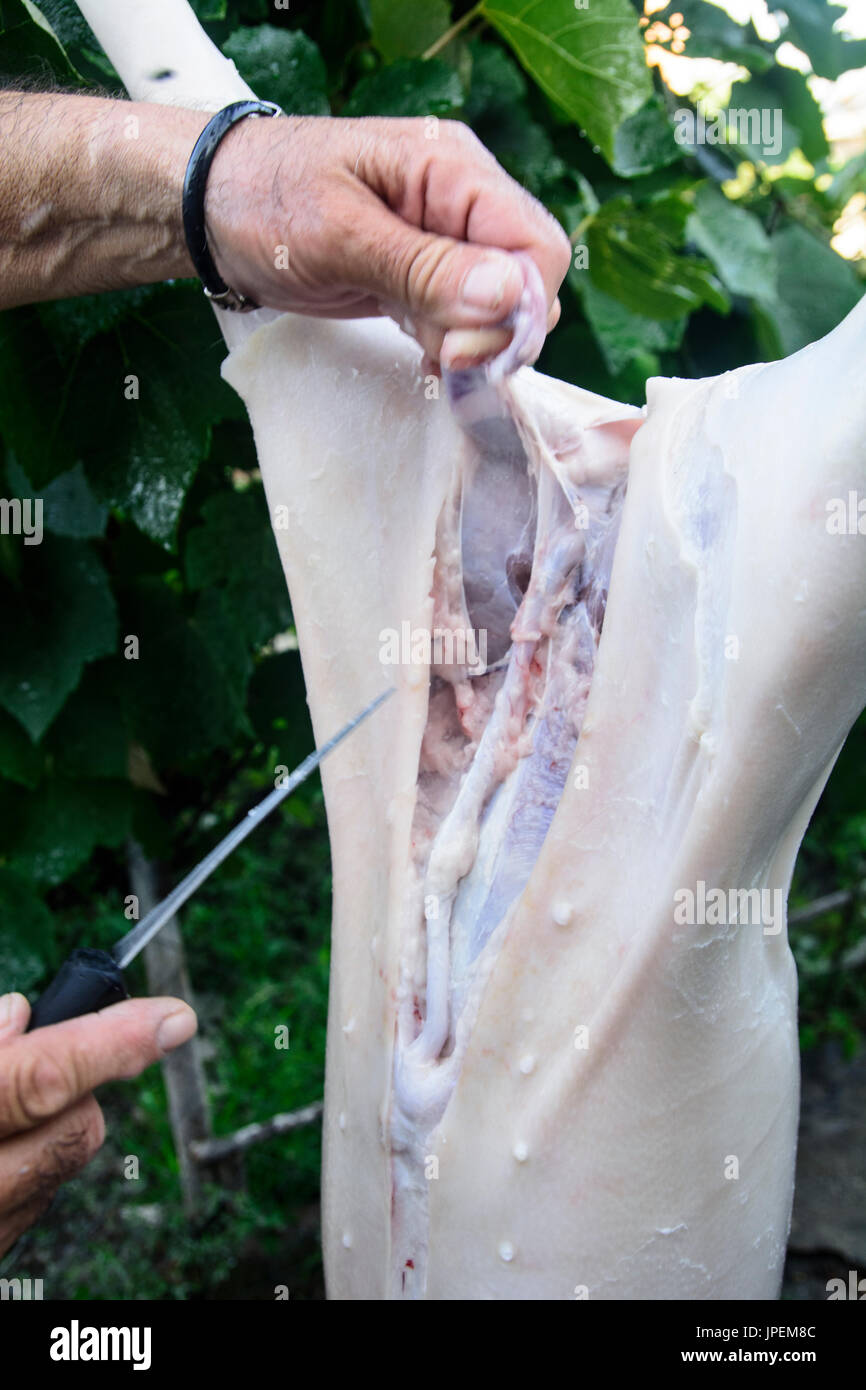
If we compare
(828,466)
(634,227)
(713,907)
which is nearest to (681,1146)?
(713,907)

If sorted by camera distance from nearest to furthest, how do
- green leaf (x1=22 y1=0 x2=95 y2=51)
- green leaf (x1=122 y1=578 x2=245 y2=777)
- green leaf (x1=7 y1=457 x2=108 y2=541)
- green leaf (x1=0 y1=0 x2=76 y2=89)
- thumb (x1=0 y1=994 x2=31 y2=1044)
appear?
thumb (x1=0 y1=994 x2=31 y2=1044) < green leaf (x1=0 y1=0 x2=76 y2=89) < green leaf (x1=22 y1=0 x2=95 y2=51) < green leaf (x1=7 y1=457 x2=108 y2=541) < green leaf (x1=122 y1=578 x2=245 y2=777)

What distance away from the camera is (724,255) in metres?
1.67

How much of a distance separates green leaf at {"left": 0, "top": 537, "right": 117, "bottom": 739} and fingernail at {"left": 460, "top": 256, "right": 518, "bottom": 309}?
0.83m

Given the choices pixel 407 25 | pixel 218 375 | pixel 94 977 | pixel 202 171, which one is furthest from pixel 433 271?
pixel 407 25

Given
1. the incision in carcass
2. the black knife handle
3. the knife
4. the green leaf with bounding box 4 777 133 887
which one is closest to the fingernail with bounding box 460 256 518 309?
the incision in carcass

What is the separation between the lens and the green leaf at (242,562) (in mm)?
1562

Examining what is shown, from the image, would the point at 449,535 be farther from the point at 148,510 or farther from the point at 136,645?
the point at 136,645

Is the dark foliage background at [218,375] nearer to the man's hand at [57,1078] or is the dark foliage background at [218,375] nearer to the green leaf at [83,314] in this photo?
the green leaf at [83,314]

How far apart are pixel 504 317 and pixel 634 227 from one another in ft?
2.17

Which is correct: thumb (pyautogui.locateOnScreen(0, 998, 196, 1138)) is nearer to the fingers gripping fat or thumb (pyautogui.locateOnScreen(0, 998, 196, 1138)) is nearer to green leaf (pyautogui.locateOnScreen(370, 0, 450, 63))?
the fingers gripping fat

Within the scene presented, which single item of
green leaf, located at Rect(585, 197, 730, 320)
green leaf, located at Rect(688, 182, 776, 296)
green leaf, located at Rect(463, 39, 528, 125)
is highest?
green leaf, located at Rect(463, 39, 528, 125)

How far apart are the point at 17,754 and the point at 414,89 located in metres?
1.01

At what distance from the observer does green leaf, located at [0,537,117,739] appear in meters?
1.50

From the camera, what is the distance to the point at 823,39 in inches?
67.7
